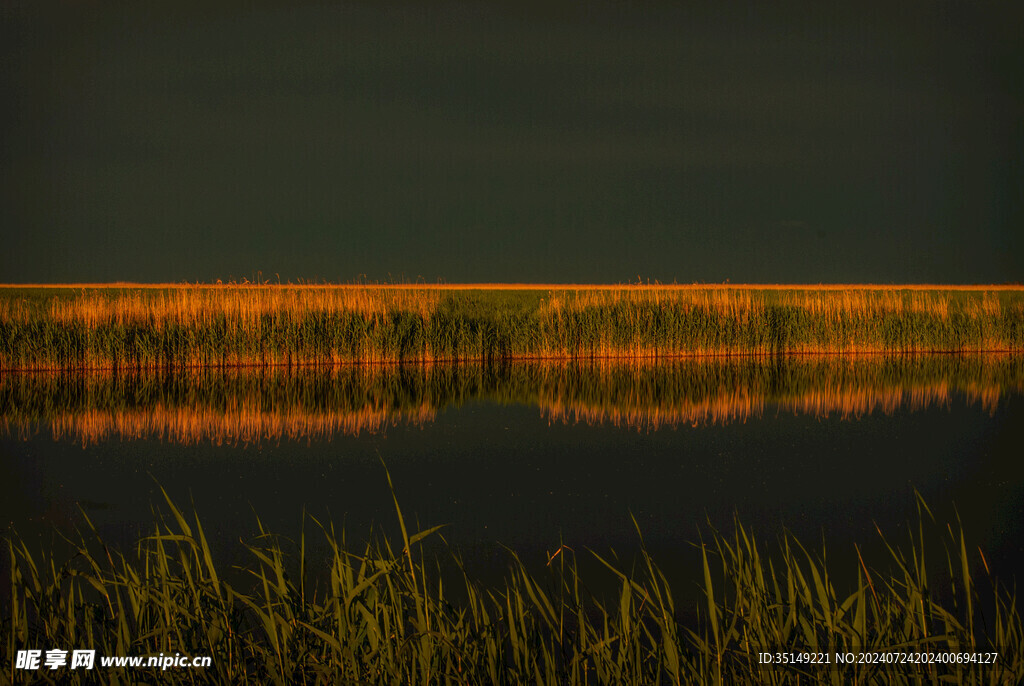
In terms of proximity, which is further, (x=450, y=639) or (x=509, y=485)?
(x=509, y=485)

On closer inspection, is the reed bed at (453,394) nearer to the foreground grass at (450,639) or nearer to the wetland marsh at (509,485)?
the wetland marsh at (509,485)

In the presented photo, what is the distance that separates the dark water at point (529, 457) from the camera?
663 cm

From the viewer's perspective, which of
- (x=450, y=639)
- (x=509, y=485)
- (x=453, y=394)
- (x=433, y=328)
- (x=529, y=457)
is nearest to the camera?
(x=450, y=639)

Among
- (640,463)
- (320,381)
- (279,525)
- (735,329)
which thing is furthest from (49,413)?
(735,329)

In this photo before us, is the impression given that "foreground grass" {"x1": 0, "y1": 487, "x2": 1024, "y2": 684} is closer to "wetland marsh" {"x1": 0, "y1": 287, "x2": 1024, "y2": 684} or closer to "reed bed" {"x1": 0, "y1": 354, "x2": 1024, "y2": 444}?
"wetland marsh" {"x1": 0, "y1": 287, "x2": 1024, "y2": 684}

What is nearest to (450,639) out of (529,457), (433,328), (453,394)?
(529,457)

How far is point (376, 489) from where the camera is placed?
773cm

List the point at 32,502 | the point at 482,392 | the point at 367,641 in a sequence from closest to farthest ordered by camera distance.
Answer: the point at 367,641
the point at 32,502
the point at 482,392

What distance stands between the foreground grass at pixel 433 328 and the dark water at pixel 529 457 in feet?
5.19

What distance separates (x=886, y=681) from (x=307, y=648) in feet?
7.20

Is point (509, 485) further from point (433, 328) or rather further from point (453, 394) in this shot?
point (433, 328)

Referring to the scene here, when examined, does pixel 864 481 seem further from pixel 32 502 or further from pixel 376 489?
pixel 32 502

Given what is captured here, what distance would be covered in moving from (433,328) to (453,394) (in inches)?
193

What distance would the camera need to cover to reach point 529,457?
9.15 metres
